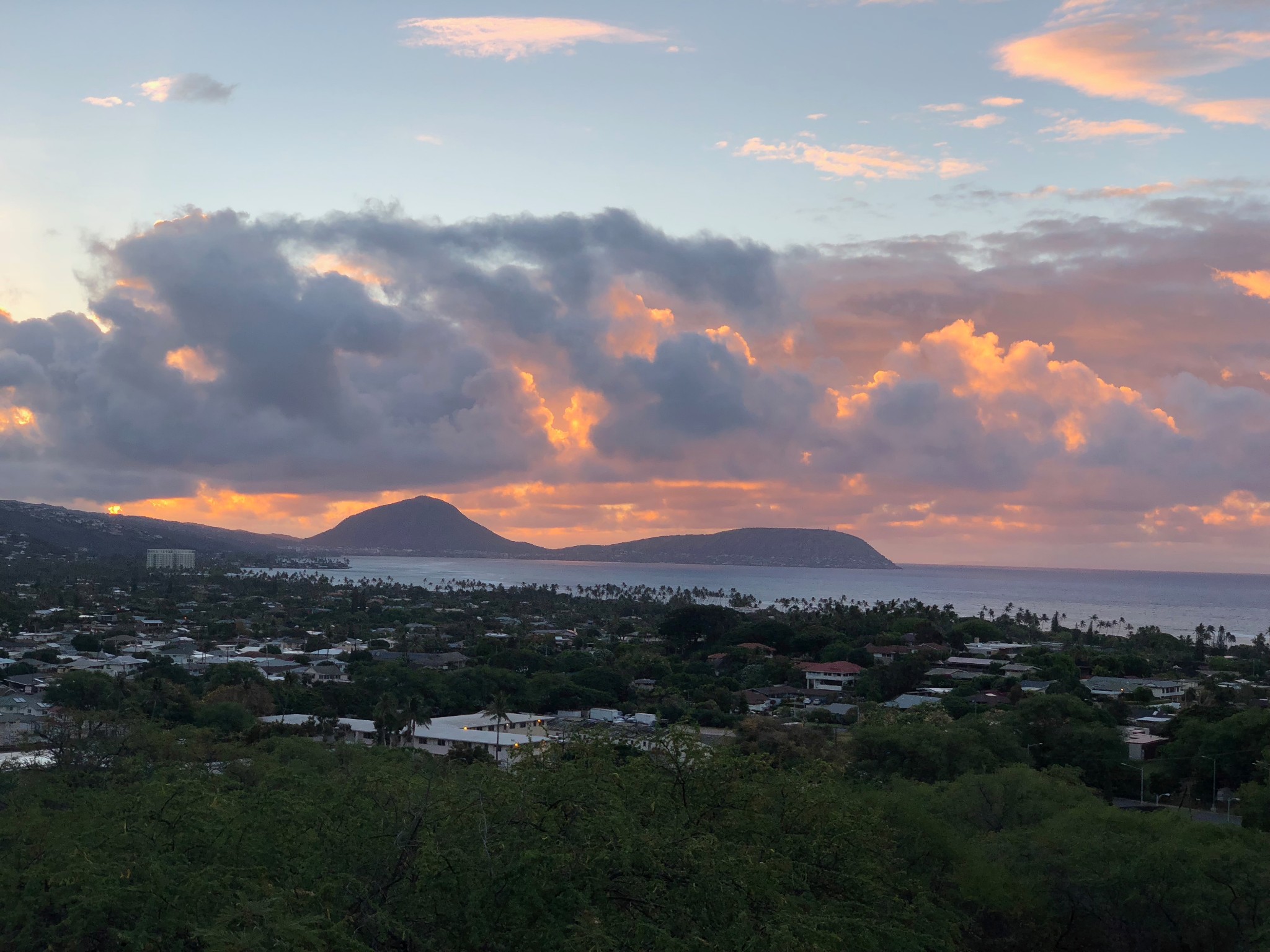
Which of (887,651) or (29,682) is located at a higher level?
(887,651)

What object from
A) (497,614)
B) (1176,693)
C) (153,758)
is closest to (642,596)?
(497,614)

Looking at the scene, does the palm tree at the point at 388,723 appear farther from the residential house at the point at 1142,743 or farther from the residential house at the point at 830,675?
the residential house at the point at 830,675

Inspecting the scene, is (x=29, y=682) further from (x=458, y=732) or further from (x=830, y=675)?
(x=830, y=675)

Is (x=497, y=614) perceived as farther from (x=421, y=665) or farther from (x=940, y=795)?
(x=940, y=795)

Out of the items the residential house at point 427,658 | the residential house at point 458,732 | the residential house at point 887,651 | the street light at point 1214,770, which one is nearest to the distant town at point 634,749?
the street light at point 1214,770

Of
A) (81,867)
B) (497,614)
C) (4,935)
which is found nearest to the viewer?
(81,867)

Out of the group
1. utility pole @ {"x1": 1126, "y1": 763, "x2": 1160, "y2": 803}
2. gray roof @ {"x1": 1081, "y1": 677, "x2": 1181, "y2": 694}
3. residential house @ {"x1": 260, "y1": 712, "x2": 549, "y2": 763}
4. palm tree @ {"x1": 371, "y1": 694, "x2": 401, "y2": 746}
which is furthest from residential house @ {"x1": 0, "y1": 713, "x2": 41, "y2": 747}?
gray roof @ {"x1": 1081, "y1": 677, "x2": 1181, "y2": 694}

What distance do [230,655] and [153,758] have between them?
165ft

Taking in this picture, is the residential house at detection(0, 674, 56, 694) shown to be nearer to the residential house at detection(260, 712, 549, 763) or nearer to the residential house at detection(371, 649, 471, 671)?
the residential house at detection(260, 712, 549, 763)

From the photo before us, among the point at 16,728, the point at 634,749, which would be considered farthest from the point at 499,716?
the point at 634,749

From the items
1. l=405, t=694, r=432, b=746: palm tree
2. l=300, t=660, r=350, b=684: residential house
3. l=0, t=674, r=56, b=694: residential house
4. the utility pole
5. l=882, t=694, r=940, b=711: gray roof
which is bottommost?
l=0, t=674, r=56, b=694: residential house

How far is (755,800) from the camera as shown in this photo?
15.6m

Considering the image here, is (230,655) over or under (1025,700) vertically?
under

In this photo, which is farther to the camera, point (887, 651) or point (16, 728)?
point (887, 651)
